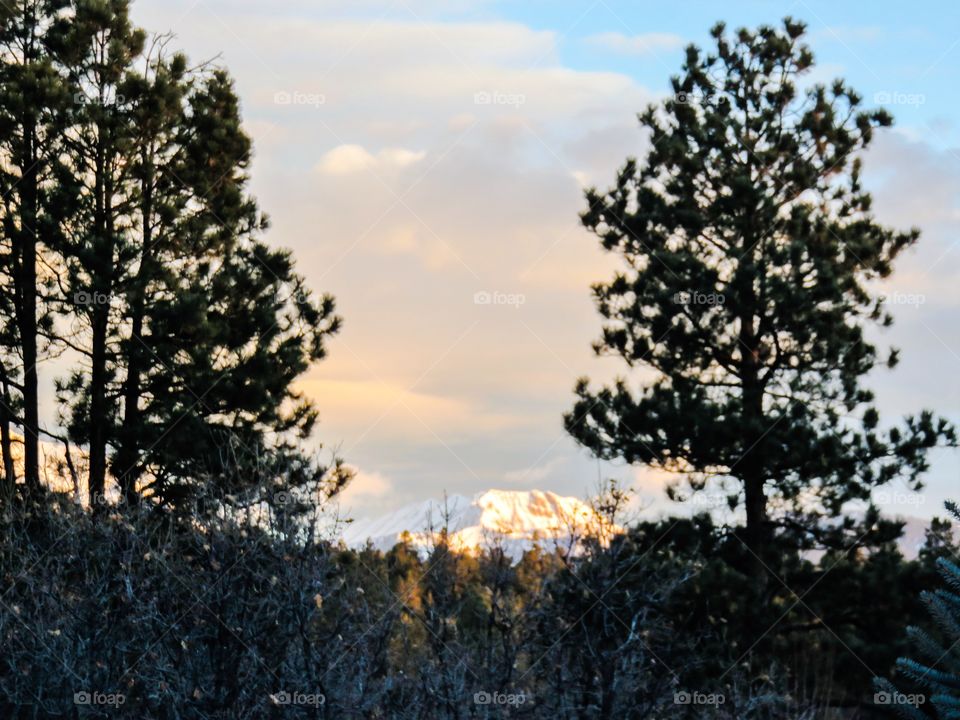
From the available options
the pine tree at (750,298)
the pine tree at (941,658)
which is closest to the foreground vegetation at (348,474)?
the pine tree at (750,298)

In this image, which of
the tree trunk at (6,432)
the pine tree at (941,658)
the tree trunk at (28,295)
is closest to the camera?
the pine tree at (941,658)

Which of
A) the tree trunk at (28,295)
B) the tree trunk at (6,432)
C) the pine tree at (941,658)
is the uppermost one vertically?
the tree trunk at (28,295)

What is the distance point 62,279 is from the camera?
93.4 ft

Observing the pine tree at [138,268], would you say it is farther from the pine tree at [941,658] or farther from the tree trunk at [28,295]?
the pine tree at [941,658]

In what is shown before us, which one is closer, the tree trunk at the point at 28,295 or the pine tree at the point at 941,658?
the pine tree at the point at 941,658

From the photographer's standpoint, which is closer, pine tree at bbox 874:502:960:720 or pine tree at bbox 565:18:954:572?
pine tree at bbox 874:502:960:720

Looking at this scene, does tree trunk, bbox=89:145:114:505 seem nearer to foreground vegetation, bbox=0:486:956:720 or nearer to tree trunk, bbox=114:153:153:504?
tree trunk, bbox=114:153:153:504

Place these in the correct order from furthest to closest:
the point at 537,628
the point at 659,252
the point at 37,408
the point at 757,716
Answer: the point at 37,408, the point at 659,252, the point at 757,716, the point at 537,628

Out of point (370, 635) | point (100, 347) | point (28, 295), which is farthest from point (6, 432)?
point (370, 635)

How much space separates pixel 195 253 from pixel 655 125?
34.3ft

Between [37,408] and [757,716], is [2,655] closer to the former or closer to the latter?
[37,408]

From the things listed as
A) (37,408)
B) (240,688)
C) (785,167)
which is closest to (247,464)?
(37,408)

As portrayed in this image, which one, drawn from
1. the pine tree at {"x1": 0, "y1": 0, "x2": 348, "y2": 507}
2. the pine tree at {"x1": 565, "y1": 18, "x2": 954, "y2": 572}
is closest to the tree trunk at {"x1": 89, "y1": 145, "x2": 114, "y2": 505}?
the pine tree at {"x1": 0, "y1": 0, "x2": 348, "y2": 507}

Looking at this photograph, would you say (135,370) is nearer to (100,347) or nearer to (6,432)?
(100,347)
